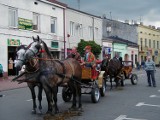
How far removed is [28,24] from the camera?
28.3 meters

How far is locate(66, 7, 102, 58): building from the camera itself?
34844 millimetres

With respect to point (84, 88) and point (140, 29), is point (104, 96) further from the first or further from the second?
point (140, 29)

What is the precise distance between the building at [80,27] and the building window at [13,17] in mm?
8040

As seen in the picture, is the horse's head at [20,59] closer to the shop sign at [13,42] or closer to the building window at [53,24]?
the shop sign at [13,42]

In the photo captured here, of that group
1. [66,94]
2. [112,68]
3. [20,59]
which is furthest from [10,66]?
[20,59]

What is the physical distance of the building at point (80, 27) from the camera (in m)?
34.8

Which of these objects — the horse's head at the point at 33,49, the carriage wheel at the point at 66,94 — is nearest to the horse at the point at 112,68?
the carriage wheel at the point at 66,94

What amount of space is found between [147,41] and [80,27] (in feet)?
103

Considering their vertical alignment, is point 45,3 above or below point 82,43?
above

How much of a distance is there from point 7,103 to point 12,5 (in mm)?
15707

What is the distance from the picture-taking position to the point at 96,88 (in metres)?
12.2

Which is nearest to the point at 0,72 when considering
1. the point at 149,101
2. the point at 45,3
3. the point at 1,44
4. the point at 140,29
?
the point at 1,44

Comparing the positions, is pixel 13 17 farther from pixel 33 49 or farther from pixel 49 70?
pixel 49 70

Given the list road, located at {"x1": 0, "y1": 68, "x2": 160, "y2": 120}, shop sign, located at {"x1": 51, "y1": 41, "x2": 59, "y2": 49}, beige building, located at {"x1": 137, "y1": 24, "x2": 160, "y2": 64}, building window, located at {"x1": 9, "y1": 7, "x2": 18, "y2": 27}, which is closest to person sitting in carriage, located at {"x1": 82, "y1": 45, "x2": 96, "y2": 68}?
road, located at {"x1": 0, "y1": 68, "x2": 160, "y2": 120}
